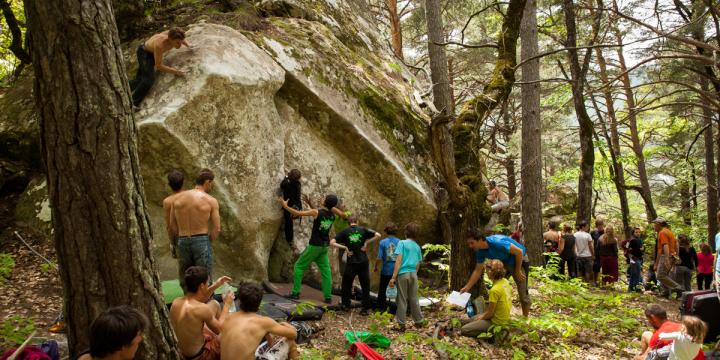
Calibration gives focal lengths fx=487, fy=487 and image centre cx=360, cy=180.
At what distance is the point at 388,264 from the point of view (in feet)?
25.2

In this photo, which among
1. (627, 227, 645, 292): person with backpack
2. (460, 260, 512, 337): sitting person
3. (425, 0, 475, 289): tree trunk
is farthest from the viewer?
(627, 227, 645, 292): person with backpack

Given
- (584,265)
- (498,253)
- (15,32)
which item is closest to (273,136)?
(498,253)

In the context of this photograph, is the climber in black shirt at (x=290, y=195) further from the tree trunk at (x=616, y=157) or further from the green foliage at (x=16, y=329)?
the tree trunk at (x=616, y=157)

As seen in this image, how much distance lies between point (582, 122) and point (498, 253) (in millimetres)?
7126

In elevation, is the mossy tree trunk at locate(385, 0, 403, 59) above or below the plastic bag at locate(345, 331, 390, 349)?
above

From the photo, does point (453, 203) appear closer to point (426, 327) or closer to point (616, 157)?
point (426, 327)

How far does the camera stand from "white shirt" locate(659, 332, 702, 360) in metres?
5.07

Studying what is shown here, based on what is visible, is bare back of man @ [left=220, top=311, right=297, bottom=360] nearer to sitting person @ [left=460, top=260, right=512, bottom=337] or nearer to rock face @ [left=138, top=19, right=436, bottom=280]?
sitting person @ [left=460, top=260, right=512, bottom=337]

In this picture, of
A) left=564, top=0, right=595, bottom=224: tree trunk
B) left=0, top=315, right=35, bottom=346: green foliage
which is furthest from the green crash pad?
left=564, top=0, right=595, bottom=224: tree trunk

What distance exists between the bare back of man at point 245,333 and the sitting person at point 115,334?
4.15ft

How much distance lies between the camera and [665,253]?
10.4 m

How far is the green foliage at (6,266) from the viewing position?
7.08 meters

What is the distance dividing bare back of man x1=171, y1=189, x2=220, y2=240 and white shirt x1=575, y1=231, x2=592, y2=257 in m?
9.17

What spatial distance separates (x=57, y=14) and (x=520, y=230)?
11.3 meters
